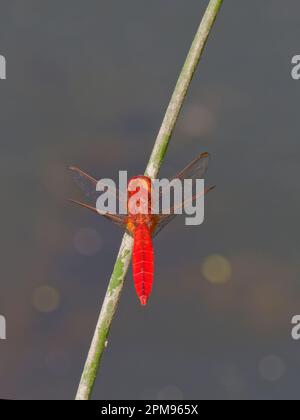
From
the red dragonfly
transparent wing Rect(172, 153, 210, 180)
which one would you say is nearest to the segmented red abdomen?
the red dragonfly

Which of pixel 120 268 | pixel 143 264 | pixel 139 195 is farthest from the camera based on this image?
pixel 139 195

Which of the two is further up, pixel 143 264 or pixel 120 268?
pixel 120 268

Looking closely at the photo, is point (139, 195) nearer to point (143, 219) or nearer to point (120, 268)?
point (143, 219)

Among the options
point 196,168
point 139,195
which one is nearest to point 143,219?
point 139,195

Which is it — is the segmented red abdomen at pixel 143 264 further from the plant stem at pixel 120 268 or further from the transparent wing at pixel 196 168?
the transparent wing at pixel 196 168

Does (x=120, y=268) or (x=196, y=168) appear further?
(x=196, y=168)
